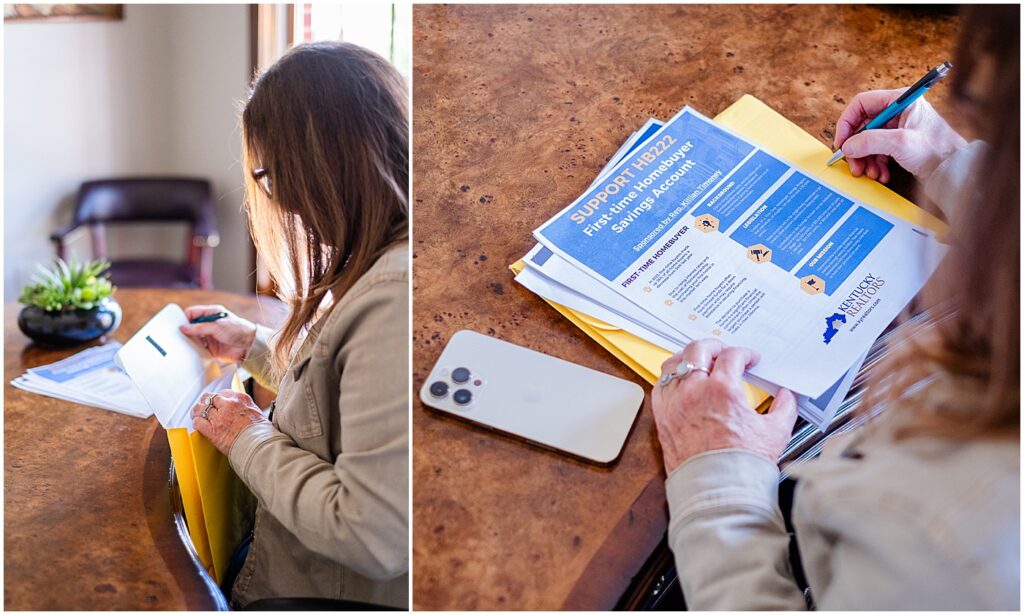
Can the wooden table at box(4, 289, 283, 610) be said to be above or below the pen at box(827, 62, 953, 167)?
below

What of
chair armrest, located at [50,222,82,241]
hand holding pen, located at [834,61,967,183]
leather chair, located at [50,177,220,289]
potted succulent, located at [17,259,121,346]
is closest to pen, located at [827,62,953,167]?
hand holding pen, located at [834,61,967,183]

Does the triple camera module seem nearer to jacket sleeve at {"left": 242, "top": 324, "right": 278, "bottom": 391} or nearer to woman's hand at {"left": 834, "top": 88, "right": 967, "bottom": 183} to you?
jacket sleeve at {"left": 242, "top": 324, "right": 278, "bottom": 391}

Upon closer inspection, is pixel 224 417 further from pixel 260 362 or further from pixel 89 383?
pixel 89 383

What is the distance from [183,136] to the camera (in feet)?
10.6

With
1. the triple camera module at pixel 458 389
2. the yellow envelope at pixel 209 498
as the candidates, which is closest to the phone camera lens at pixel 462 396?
the triple camera module at pixel 458 389

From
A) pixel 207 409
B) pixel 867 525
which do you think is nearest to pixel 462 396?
pixel 207 409

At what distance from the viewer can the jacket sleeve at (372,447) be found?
0.67m

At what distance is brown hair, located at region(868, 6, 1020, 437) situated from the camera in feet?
2.04

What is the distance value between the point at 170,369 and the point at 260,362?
127 mm

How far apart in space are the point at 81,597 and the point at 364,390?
28 centimetres

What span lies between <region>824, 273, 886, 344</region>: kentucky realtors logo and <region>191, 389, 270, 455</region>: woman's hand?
0.55m

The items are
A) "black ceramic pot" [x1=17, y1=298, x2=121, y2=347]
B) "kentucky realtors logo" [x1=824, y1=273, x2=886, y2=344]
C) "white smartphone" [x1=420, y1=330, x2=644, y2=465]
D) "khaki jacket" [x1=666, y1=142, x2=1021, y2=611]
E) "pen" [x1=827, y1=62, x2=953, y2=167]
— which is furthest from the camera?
"black ceramic pot" [x1=17, y1=298, x2=121, y2=347]

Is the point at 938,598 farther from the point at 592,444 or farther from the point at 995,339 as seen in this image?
the point at 592,444

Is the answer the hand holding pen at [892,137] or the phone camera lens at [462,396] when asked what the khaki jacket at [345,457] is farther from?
the hand holding pen at [892,137]
